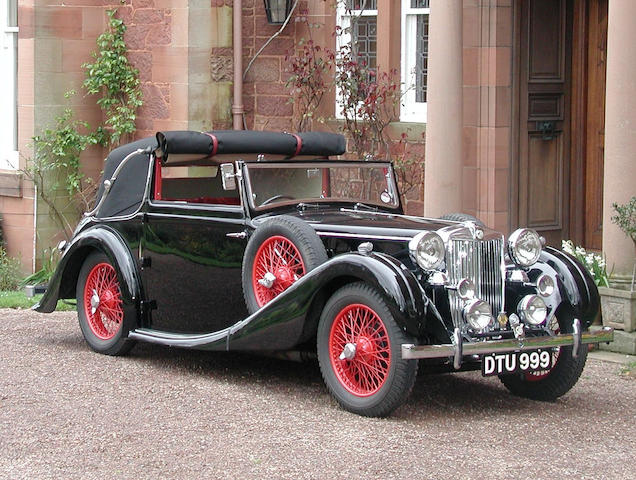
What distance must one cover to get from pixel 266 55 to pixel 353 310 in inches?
289

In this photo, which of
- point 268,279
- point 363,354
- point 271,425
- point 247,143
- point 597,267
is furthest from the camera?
point 597,267

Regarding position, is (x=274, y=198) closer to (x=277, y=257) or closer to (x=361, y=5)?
(x=277, y=257)

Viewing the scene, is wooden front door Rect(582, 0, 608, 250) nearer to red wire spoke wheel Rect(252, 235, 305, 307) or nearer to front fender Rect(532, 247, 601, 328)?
front fender Rect(532, 247, 601, 328)

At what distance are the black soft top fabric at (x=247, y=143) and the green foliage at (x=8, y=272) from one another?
240 inches

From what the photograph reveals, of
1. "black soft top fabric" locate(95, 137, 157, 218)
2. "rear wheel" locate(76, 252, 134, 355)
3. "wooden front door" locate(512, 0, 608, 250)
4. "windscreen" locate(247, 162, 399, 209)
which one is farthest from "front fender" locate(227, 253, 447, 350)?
"wooden front door" locate(512, 0, 608, 250)

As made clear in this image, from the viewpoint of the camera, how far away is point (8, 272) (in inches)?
548

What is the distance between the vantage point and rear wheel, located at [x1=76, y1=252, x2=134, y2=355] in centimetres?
852

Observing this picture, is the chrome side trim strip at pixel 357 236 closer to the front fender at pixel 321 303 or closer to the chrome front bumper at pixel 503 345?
the front fender at pixel 321 303

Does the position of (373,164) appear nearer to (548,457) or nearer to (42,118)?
(548,457)

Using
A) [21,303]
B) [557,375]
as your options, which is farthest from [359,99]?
[557,375]

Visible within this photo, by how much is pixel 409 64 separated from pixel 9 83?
5152 mm

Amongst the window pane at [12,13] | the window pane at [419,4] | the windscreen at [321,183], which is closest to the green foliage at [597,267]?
the windscreen at [321,183]

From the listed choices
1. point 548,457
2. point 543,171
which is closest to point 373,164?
point 548,457

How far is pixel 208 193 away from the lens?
28.6 feet
